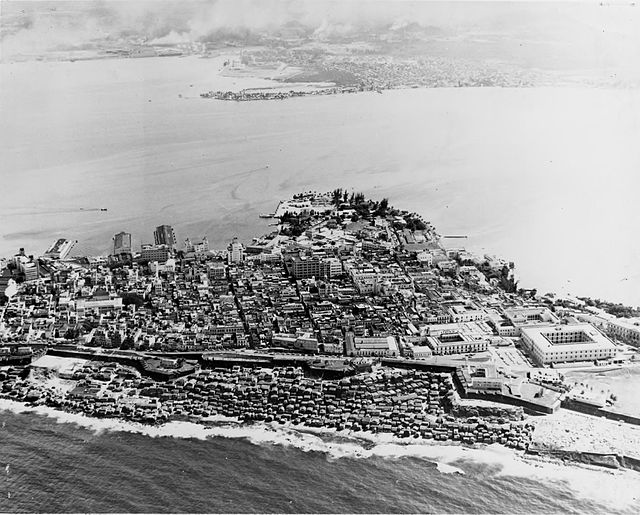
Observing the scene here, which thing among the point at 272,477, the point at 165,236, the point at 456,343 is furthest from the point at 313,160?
the point at 272,477

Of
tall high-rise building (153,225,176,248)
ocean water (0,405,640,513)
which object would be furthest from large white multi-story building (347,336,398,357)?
tall high-rise building (153,225,176,248)

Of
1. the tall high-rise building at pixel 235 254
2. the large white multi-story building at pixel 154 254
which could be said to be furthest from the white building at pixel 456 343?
the large white multi-story building at pixel 154 254

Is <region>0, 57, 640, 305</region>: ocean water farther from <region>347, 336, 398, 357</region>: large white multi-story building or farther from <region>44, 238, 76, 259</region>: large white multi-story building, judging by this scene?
<region>347, 336, 398, 357</region>: large white multi-story building

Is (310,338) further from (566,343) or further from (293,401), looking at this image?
(566,343)

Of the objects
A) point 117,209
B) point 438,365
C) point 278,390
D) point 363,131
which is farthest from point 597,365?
point 363,131

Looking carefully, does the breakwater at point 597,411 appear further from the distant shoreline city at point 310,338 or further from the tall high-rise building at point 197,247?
the tall high-rise building at point 197,247

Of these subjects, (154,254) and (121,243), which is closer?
(154,254)

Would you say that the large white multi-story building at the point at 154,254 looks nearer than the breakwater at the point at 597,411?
No
